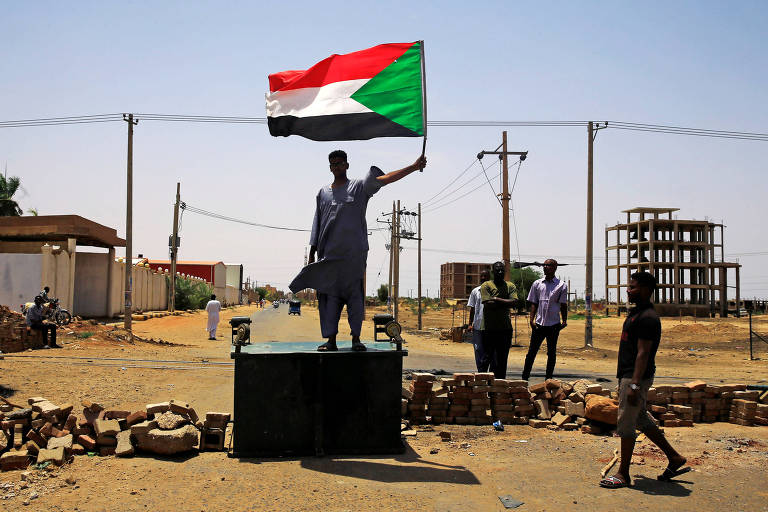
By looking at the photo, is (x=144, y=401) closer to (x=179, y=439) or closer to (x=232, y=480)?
(x=179, y=439)

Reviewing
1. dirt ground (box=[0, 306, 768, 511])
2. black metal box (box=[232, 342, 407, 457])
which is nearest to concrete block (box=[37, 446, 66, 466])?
dirt ground (box=[0, 306, 768, 511])

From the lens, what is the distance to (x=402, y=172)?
19.5 feet

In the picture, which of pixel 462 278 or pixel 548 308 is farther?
pixel 462 278

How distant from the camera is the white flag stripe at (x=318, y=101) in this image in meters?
6.32

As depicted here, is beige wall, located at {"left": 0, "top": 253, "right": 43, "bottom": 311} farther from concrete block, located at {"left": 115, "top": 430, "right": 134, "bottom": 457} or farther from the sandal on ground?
the sandal on ground

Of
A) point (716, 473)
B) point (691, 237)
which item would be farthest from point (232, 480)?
point (691, 237)

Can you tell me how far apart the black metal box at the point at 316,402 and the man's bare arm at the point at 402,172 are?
5.21 feet

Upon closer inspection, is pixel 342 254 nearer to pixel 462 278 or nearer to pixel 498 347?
pixel 498 347

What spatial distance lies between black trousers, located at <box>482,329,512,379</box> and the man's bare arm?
11.0 ft

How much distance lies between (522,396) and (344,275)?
2.83m

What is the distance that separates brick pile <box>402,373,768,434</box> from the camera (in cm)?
732

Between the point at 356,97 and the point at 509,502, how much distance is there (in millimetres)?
3955

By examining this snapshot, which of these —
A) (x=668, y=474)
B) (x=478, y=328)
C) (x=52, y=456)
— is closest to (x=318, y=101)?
(x=52, y=456)

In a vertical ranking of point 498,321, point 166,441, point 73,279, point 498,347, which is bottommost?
point 166,441
